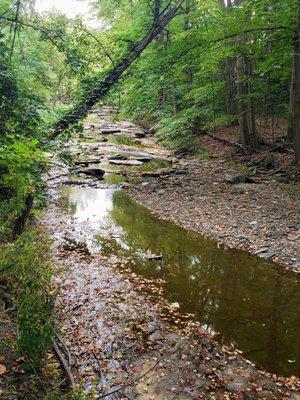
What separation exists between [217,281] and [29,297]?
4.54 m

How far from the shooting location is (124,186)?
51.2 feet

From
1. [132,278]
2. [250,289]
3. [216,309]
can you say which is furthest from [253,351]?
[132,278]

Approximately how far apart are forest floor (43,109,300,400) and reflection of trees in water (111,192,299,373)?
347 millimetres

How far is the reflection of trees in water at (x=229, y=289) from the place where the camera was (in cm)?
573

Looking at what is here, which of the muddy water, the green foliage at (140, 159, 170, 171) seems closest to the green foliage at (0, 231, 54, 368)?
the muddy water

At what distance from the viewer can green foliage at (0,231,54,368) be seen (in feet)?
12.7

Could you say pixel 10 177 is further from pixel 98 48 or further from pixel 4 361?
pixel 98 48

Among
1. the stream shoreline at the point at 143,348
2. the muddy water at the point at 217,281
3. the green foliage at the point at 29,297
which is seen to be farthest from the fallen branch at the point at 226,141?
the green foliage at the point at 29,297

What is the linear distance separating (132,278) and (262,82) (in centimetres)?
1585

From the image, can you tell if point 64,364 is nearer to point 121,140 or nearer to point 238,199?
point 238,199

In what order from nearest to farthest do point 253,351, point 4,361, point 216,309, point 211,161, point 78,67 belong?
point 4,361 → point 253,351 → point 216,309 → point 78,67 → point 211,161

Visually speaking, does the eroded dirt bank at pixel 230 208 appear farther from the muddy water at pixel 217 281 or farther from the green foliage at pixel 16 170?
the green foliage at pixel 16 170

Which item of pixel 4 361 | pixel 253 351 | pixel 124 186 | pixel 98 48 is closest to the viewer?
pixel 4 361

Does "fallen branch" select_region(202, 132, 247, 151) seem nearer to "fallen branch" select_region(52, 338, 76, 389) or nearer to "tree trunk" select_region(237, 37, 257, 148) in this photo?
"tree trunk" select_region(237, 37, 257, 148)
